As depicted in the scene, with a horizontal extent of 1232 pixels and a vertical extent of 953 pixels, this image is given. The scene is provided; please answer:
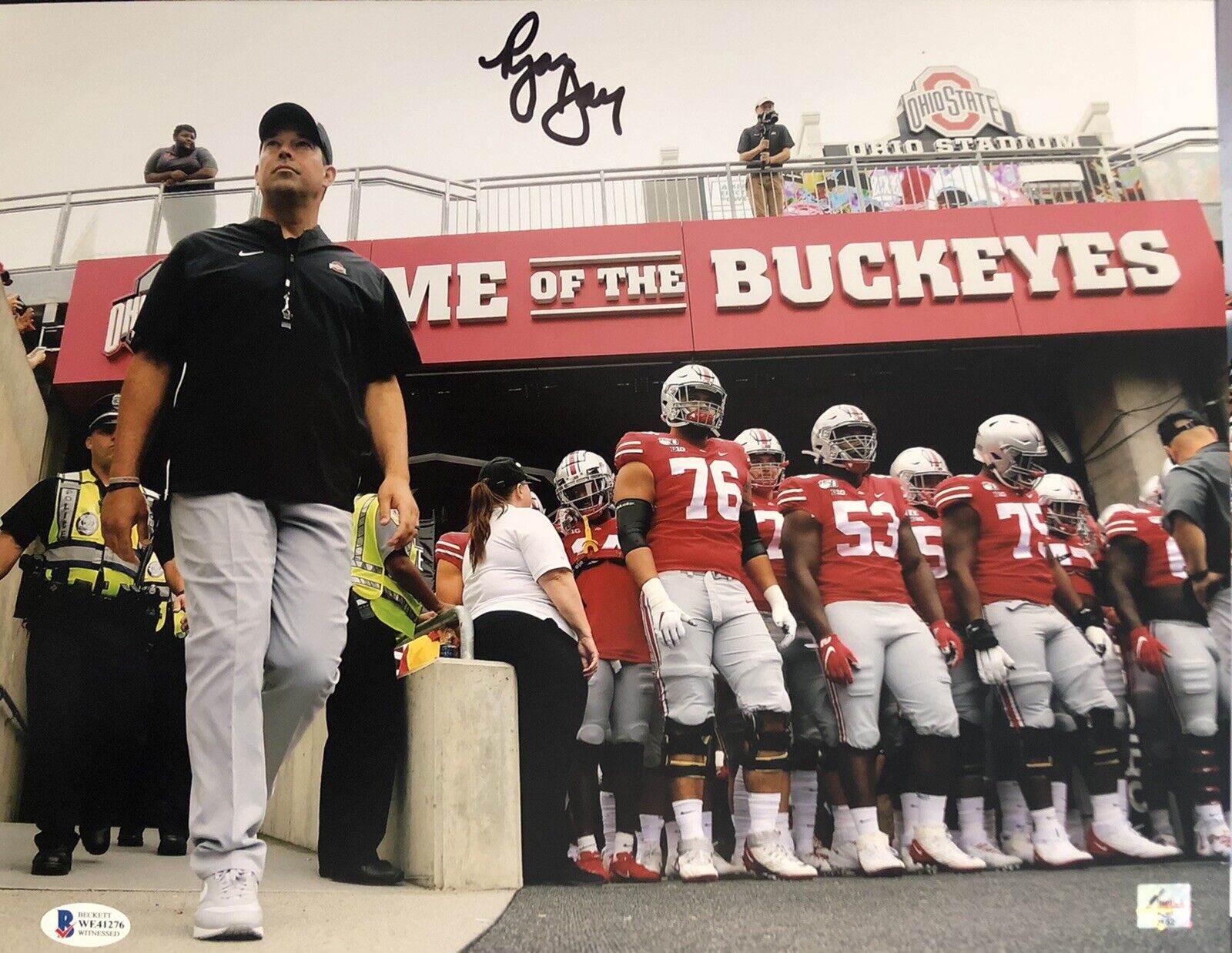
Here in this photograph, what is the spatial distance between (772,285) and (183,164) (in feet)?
5.16

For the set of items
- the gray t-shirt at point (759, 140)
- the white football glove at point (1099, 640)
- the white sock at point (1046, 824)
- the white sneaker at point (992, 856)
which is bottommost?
the white sneaker at point (992, 856)

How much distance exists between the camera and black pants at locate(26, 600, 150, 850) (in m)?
1.84

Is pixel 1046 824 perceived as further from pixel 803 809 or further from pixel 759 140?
pixel 759 140

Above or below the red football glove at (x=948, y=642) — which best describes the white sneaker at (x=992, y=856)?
below

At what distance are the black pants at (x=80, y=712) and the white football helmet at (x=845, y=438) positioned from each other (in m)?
1.84

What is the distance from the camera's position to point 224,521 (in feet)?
4.67

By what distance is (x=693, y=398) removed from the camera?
2297 mm

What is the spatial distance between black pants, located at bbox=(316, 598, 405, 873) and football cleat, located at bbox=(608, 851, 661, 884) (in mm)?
548

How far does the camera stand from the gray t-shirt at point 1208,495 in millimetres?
2211

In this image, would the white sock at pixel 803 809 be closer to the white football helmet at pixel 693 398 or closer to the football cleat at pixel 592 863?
the football cleat at pixel 592 863

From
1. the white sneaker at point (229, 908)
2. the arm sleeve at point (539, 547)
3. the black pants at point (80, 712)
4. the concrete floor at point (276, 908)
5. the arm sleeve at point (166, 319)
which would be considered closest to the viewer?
the white sneaker at point (229, 908)

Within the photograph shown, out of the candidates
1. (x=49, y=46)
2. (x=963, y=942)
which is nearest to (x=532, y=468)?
(x=963, y=942)
